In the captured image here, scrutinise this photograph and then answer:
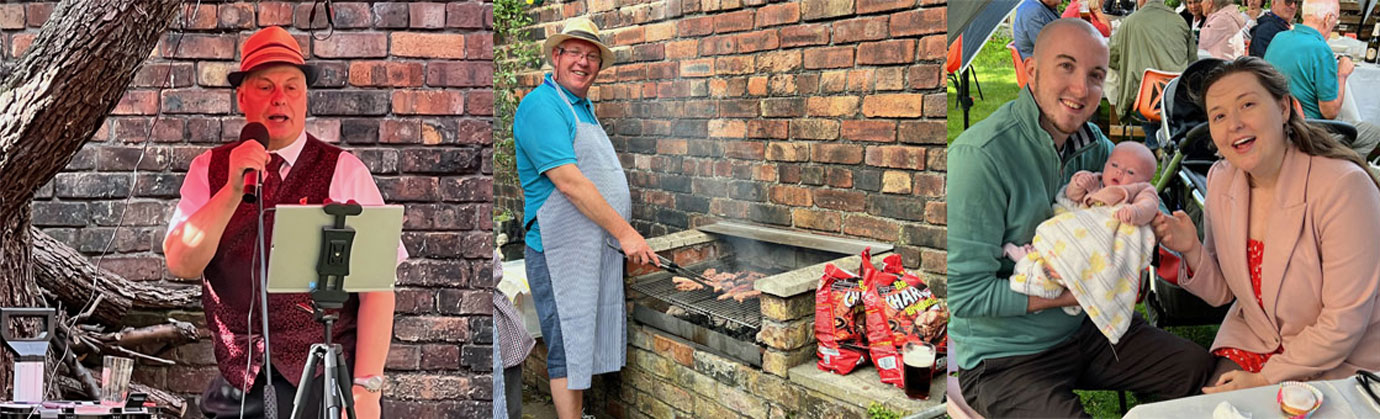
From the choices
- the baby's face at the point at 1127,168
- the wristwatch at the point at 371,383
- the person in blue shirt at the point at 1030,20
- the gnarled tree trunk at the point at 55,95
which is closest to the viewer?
the baby's face at the point at 1127,168

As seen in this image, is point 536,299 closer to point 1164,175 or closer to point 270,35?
point 270,35

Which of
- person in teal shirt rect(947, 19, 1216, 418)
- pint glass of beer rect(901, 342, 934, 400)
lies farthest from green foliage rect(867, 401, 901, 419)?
person in teal shirt rect(947, 19, 1216, 418)

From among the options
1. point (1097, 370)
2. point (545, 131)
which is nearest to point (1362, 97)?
point (1097, 370)

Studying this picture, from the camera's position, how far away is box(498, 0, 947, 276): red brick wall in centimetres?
240

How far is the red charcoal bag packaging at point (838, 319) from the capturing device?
8.05 feet

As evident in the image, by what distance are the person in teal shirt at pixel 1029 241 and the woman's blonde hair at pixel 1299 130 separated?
0.29m

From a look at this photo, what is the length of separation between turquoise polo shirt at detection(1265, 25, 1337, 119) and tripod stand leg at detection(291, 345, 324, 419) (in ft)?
7.24

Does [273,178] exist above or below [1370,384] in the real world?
above

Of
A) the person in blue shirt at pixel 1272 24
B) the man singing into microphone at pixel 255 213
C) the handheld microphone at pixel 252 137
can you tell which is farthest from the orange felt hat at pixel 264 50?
the person in blue shirt at pixel 1272 24

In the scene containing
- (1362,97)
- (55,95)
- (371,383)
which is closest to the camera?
(1362,97)

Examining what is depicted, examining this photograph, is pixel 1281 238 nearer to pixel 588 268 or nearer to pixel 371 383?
pixel 588 268

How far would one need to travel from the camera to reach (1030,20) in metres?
2.22

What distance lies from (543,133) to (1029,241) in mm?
1161

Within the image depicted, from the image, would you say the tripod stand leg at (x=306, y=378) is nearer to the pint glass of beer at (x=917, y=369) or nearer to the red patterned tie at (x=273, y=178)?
the red patterned tie at (x=273, y=178)
